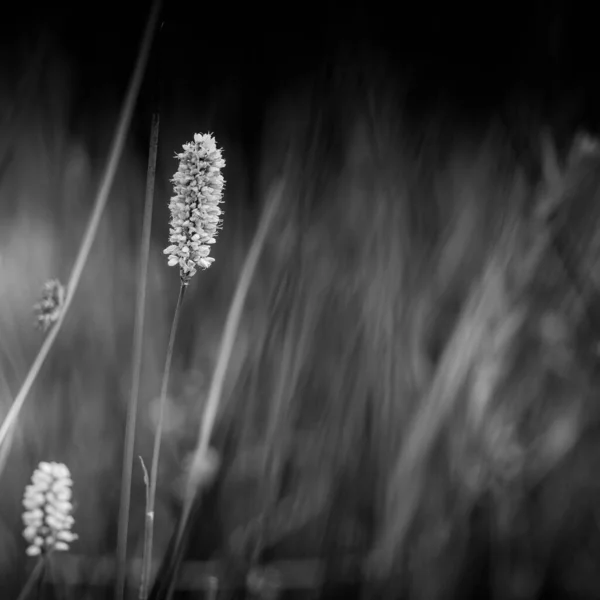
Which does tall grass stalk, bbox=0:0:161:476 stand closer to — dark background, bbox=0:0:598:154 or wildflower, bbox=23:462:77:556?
wildflower, bbox=23:462:77:556

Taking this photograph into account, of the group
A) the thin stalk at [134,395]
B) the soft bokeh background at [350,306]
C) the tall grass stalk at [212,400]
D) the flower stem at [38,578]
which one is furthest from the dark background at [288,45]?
the flower stem at [38,578]

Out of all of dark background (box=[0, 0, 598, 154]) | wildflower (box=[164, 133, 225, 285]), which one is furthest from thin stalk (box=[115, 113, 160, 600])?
dark background (box=[0, 0, 598, 154])

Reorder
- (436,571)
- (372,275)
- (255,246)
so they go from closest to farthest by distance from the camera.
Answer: (255,246), (436,571), (372,275)

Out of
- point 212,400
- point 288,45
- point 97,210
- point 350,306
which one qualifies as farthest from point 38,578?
point 288,45

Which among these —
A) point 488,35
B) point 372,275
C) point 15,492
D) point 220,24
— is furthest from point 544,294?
point 220,24

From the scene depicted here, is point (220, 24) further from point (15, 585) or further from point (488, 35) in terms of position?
point (15, 585)

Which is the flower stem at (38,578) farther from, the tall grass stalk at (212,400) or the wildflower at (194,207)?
the wildflower at (194,207)
